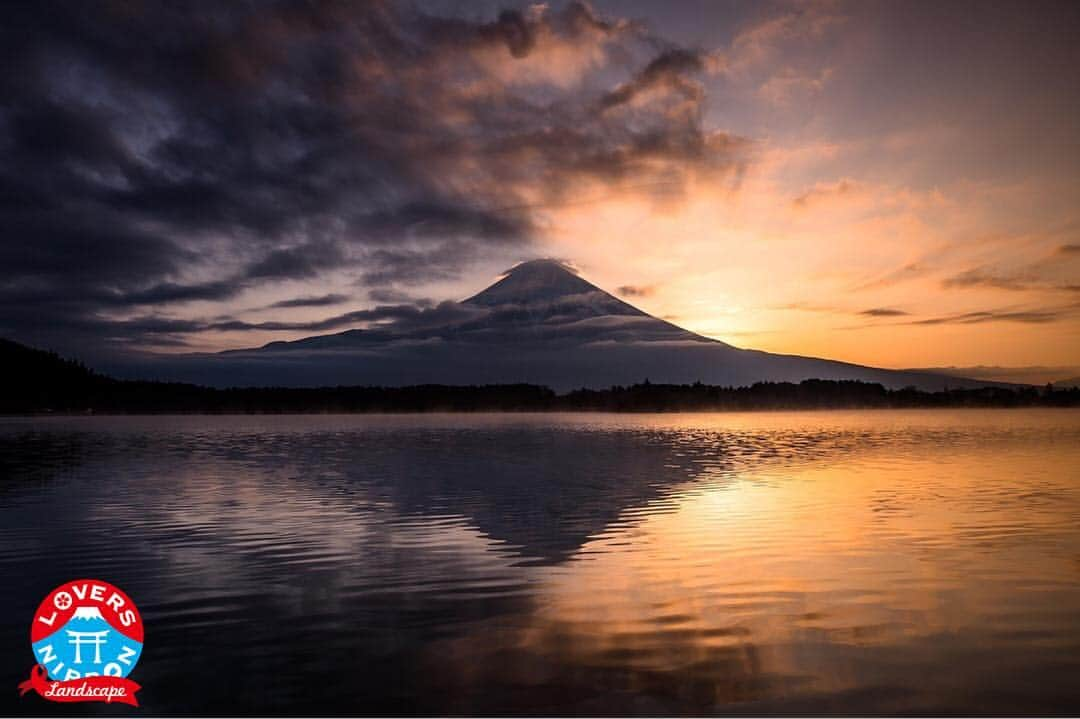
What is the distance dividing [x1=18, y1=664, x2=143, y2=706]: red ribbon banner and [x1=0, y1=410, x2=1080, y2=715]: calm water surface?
228 mm

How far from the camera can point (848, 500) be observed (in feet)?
116

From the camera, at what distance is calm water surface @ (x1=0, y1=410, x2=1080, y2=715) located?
40.0ft

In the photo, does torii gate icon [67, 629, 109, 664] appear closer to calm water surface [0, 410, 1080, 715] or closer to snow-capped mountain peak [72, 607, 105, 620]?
snow-capped mountain peak [72, 607, 105, 620]

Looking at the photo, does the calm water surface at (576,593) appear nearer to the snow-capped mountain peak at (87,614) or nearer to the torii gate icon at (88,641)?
the torii gate icon at (88,641)

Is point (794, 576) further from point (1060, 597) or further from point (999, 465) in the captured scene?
point (999, 465)

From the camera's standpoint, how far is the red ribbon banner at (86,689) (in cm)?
1215

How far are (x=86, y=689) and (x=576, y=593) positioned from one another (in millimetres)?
10022

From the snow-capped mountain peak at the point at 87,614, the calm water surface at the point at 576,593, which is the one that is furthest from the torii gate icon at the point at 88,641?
the calm water surface at the point at 576,593

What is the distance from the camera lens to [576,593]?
1844 centimetres

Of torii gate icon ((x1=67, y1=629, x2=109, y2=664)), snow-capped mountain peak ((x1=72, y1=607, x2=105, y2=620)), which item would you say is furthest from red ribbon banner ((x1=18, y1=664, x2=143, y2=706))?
snow-capped mountain peak ((x1=72, y1=607, x2=105, y2=620))

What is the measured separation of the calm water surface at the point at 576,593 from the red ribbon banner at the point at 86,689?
23 centimetres

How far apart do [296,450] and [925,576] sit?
217 ft

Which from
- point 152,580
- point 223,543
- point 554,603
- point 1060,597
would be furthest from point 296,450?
point 1060,597

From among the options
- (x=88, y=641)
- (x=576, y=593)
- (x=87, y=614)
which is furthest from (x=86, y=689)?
(x=576, y=593)
